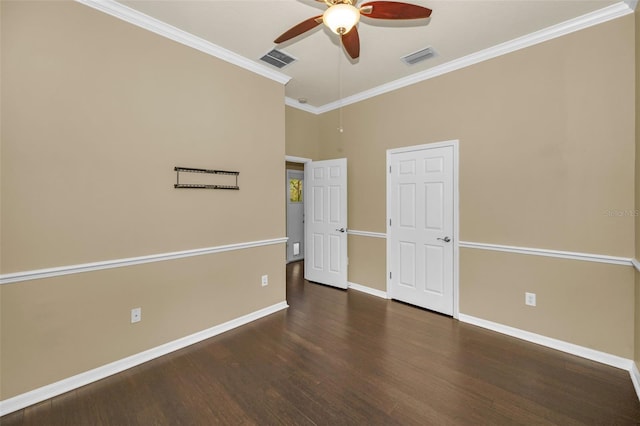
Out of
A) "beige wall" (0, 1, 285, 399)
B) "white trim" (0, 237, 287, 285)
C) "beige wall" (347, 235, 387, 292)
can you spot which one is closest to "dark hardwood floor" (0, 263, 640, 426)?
"beige wall" (0, 1, 285, 399)

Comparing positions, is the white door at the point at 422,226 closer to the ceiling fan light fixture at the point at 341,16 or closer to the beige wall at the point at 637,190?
the beige wall at the point at 637,190

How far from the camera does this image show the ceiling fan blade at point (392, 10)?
66.7 inches

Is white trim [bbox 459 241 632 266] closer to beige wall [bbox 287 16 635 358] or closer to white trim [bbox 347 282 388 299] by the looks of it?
beige wall [bbox 287 16 635 358]

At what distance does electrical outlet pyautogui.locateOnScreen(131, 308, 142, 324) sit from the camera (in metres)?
2.37

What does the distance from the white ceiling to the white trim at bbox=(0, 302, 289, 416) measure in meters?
2.95

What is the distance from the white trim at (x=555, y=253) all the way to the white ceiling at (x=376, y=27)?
2.04 m

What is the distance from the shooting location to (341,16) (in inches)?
64.9

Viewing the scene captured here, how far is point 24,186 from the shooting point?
1.90 m

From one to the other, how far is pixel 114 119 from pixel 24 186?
2.57ft

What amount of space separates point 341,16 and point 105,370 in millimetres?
3127

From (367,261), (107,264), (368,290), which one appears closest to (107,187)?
(107,264)

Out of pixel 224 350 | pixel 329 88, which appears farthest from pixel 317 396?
pixel 329 88

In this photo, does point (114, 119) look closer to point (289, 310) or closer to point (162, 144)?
point (162, 144)

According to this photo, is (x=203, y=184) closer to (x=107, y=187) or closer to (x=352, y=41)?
(x=107, y=187)
